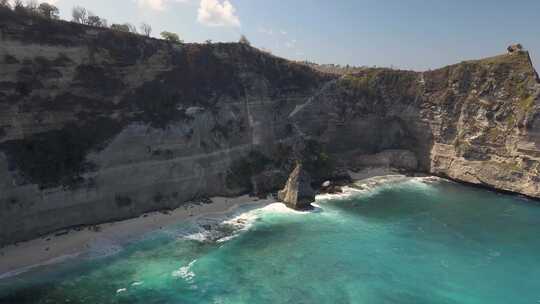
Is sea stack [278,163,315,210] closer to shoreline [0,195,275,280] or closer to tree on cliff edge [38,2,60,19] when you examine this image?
shoreline [0,195,275,280]

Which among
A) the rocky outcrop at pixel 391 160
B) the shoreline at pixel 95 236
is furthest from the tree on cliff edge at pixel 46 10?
the rocky outcrop at pixel 391 160

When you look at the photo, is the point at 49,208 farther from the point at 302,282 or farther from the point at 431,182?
the point at 431,182

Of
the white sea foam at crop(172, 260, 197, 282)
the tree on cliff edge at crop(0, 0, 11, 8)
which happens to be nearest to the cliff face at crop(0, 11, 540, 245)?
the tree on cliff edge at crop(0, 0, 11, 8)

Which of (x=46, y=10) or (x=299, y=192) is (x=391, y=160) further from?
(x=46, y=10)

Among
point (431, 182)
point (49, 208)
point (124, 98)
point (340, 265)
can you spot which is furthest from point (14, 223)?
point (431, 182)

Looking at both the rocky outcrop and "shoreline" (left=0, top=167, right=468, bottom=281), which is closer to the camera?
"shoreline" (left=0, top=167, right=468, bottom=281)

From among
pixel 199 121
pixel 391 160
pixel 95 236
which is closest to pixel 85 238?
pixel 95 236
